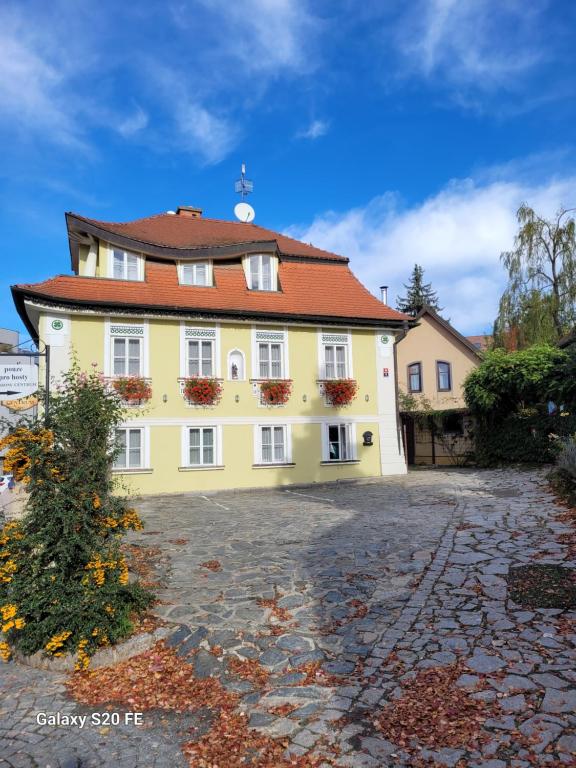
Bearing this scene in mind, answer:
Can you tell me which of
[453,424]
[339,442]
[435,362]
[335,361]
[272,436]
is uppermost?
[435,362]

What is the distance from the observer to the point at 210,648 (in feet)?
16.2

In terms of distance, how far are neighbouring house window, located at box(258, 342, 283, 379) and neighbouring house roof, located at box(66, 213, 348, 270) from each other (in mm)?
3416

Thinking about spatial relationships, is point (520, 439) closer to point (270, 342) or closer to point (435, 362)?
point (270, 342)

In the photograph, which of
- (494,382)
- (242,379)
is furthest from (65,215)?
(494,382)

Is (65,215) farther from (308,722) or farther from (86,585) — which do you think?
(308,722)

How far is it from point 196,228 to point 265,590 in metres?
16.3

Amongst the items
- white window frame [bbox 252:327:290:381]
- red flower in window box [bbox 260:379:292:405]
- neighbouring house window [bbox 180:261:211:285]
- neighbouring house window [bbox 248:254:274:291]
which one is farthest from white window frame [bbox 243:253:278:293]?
red flower in window box [bbox 260:379:292:405]

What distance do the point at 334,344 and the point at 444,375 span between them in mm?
14971

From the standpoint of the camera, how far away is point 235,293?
17.3m

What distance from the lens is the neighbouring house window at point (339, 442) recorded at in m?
17.7

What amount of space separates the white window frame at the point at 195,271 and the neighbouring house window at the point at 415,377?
17.3 meters

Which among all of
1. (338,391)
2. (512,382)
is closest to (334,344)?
(338,391)

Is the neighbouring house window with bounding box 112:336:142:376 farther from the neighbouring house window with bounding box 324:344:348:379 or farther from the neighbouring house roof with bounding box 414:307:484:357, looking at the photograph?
the neighbouring house roof with bounding box 414:307:484:357

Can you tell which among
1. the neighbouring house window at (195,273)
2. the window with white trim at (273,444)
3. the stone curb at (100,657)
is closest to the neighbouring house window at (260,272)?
the neighbouring house window at (195,273)
